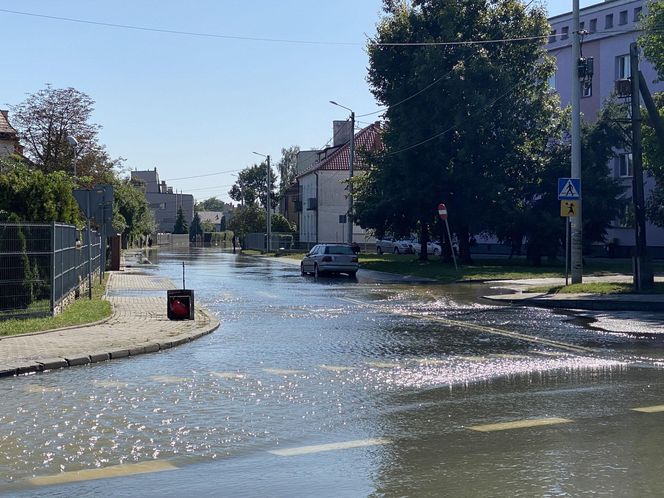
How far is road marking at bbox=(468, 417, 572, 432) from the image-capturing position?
788 cm

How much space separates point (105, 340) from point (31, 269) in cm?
396

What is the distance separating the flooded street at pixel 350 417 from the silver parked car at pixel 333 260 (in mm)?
21396

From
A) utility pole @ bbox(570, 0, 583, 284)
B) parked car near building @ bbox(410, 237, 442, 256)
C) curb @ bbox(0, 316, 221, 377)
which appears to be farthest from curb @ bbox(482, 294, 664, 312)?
parked car near building @ bbox(410, 237, 442, 256)

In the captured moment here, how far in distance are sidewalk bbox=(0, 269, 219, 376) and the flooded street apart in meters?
0.40

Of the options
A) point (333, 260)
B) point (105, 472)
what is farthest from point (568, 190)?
point (105, 472)

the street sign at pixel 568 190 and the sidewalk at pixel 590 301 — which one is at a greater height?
the street sign at pixel 568 190

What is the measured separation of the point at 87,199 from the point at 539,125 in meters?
30.2

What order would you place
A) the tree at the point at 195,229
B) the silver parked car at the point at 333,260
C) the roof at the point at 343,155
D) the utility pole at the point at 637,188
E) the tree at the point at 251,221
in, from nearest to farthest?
the utility pole at the point at 637,188
the silver parked car at the point at 333,260
the roof at the point at 343,155
the tree at the point at 251,221
the tree at the point at 195,229

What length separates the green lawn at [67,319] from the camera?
48.9 feet

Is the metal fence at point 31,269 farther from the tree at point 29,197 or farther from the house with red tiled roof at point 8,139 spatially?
the house with red tiled roof at point 8,139

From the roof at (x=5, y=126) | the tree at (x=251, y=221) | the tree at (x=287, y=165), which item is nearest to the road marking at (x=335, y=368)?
the roof at (x=5, y=126)

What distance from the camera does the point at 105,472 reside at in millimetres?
6410

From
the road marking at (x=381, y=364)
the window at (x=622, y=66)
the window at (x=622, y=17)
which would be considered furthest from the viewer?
the window at (x=622, y=17)

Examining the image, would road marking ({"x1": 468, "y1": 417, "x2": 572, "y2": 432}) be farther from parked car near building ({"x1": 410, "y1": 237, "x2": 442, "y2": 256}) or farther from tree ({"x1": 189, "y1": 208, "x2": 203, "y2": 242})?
tree ({"x1": 189, "y1": 208, "x2": 203, "y2": 242})
